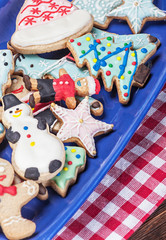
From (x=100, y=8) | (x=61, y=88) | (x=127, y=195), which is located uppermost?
(x=100, y=8)

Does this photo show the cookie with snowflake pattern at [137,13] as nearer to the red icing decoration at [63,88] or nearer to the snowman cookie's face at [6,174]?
the red icing decoration at [63,88]

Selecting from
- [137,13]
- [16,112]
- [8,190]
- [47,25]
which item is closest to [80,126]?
[16,112]

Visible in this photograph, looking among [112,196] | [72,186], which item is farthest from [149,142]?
[72,186]

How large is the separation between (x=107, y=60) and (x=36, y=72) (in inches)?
10.1

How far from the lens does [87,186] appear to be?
1.17 m

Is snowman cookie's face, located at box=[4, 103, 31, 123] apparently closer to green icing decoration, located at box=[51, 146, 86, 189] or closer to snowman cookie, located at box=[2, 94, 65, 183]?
snowman cookie, located at box=[2, 94, 65, 183]

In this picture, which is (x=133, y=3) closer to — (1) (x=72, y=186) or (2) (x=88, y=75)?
(2) (x=88, y=75)

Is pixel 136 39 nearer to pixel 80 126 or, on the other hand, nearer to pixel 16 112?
pixel 80 126

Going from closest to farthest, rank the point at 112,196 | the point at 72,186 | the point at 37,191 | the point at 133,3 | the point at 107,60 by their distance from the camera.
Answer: the point at 37,191 < the point at 72,186 < the point at 112,196 < the point at 107,60 < the point at 133,3

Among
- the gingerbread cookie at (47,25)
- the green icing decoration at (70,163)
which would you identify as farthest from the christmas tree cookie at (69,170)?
the gingerbread cookie at (47,25)

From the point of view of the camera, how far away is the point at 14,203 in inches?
41.6

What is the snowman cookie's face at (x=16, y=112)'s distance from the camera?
1.21 m

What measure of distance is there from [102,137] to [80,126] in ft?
0.31

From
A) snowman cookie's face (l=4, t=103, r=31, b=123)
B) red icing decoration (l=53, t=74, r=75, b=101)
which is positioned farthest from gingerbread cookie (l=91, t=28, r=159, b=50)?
snowman cookie's face (l=4, t=103, r=31, b=123)
